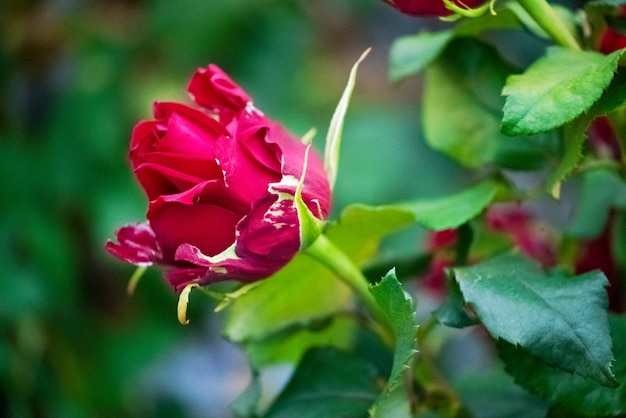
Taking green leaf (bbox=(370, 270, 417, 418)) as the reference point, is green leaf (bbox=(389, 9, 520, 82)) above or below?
above

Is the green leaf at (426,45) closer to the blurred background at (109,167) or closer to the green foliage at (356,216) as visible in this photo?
the green foliage at (356,216)

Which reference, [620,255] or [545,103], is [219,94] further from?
[620,255]

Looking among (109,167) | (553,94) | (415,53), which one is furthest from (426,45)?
(109,167)

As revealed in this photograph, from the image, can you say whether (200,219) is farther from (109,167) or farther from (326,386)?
(109,167)

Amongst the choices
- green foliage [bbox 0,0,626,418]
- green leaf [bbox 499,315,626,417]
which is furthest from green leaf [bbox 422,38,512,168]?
green leaf [bbox 499,315,626,417]

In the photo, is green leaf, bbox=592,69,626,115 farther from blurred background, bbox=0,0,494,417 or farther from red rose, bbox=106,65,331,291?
blurred background, bbox=0,0,494,417

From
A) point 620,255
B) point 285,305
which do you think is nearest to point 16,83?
point 285,305

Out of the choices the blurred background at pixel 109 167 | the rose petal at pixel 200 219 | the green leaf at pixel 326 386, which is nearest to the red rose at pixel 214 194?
the rose petal at pixel 200 219
